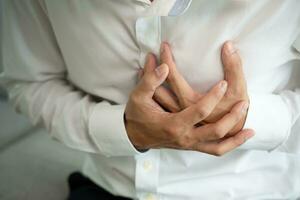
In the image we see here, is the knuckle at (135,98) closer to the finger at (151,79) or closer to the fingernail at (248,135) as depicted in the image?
the finger at (151,79)

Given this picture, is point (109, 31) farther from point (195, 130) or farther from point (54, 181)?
point (54, 181)

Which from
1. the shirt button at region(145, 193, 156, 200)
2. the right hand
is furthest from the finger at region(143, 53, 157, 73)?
the shirt button at region(145, 193, 156, 200)

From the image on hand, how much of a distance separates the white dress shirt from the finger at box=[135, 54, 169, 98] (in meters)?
0.05

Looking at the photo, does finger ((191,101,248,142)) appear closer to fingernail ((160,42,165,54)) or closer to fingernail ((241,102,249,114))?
fingernail ((241,102,249,114))

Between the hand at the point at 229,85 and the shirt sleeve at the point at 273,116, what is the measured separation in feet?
0.09

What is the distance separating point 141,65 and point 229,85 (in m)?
0.15

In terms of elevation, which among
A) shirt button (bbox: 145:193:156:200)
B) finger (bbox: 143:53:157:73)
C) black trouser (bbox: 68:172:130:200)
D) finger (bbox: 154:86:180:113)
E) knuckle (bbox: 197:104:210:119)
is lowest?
black trouser (bbox: 68:172:130:200)

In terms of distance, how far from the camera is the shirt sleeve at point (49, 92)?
25.9 inches

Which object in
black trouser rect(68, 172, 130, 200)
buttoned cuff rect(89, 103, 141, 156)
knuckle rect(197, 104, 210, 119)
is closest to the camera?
knuckle rect(197, 104, 210, 119)

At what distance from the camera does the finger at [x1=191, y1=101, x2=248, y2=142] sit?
550mm

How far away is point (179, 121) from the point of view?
558 millimetres

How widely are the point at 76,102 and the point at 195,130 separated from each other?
9.9 inches

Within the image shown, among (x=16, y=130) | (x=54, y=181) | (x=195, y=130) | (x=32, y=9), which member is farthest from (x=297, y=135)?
(x=16, y=130)

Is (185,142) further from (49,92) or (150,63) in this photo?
(49,92)
